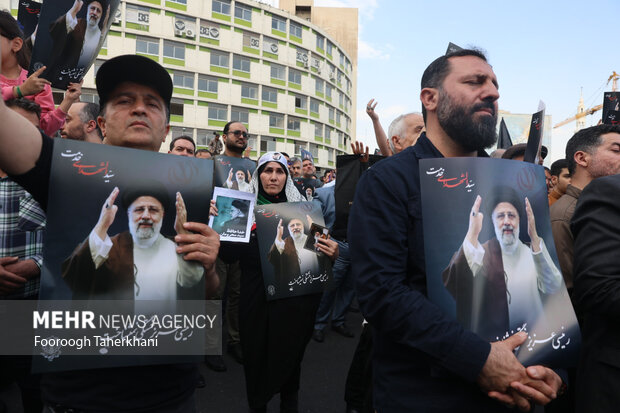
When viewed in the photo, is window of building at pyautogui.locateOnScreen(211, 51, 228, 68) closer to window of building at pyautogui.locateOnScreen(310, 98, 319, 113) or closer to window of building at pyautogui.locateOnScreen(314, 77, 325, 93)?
window of building at pyautogui.locateOnScreen(310, 98, 319, 113)

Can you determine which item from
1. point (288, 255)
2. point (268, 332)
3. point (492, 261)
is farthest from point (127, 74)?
point (268, 332)

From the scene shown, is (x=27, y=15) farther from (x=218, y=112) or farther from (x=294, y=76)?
(x=294, y=76)

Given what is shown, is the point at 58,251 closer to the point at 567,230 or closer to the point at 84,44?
the point at 84,44

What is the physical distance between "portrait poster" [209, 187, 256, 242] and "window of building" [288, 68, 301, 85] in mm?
38233

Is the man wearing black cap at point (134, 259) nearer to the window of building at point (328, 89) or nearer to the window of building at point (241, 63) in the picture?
the window of building at point (241, 63)

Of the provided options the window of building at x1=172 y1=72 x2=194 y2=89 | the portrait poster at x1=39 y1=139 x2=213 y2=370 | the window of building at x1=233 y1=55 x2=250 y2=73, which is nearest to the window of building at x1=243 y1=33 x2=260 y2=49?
the window of building at x1=233 y1=55 x2=250 y2=73

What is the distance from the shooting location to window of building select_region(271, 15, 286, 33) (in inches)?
1489

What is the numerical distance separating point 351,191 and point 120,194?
9.03 feet

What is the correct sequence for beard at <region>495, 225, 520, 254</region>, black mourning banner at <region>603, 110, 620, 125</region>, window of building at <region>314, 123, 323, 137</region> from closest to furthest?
1. beard at <region>495, 225, 520, 254</region>
2. black mourning banner at <region>603, 110, 620, 125</region>
3. window of building at <region>314, 123, 323, 137</region>

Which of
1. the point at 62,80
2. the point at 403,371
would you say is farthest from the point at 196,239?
the point at 62,80

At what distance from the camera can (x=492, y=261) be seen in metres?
1.17

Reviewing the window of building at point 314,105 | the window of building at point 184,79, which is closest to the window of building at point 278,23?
the window of building at point 314,105

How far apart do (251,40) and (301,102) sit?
757 centimetres

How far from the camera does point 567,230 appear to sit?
228 centimetres
